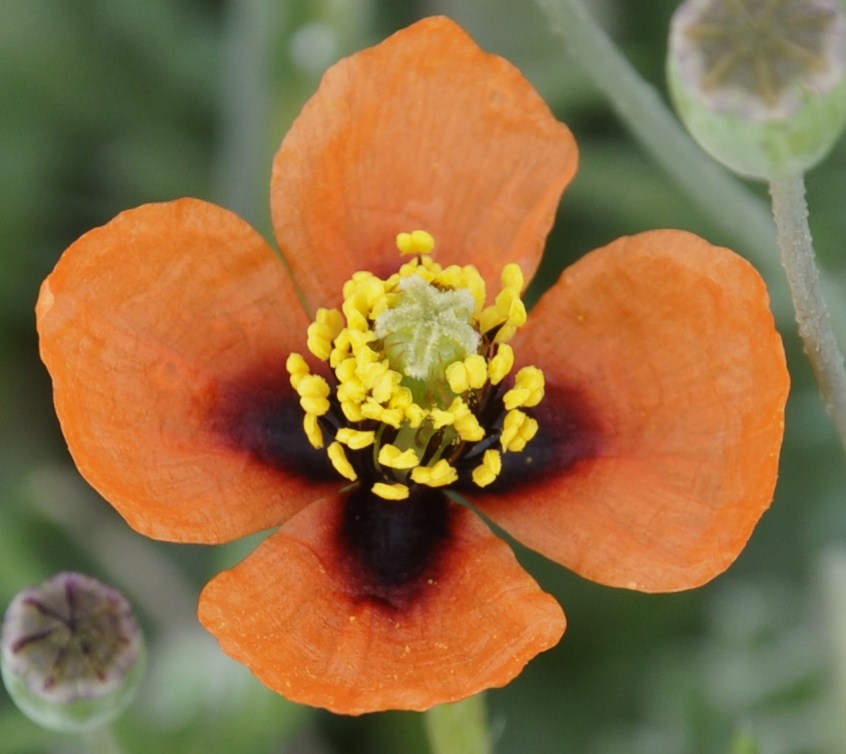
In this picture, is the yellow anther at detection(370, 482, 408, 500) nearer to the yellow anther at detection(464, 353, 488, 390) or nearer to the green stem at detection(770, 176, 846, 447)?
the yellow anther at detection(464, 353, 488, 390)

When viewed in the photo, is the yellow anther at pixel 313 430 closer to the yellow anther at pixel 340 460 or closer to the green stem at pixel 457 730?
the yellow anther at pixel 340 460

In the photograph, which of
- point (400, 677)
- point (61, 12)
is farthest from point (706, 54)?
point (61, 12)

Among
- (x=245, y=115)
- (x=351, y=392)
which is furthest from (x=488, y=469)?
(x=245, y=115)

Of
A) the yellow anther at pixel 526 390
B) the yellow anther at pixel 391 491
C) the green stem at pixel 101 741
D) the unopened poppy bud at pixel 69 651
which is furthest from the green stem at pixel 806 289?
the green stem at pixel 101 741

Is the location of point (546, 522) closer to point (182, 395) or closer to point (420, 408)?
point (420, 408)

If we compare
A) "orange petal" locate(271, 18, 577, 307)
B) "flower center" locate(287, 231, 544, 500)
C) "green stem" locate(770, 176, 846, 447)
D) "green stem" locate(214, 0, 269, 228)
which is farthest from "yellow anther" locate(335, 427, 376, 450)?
"green stem" locate(214, 0, 269, 228)

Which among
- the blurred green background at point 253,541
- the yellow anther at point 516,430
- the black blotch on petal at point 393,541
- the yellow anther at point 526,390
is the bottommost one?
the blurred green background at point 253,541
